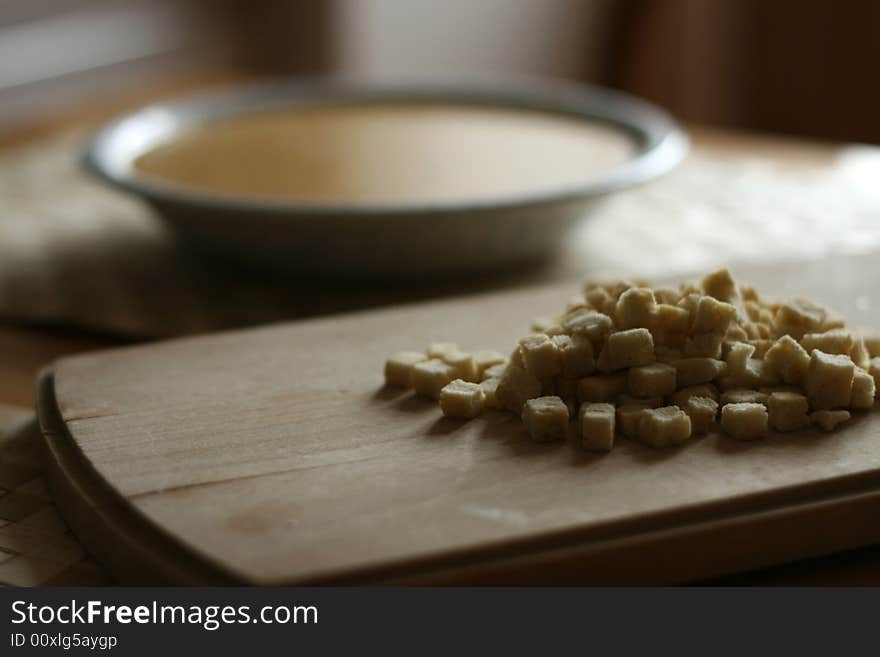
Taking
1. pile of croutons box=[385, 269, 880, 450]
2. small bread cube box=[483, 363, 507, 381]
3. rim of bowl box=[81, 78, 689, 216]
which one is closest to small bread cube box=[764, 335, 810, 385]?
pile of croutons box=[385, 269, 880, 450]

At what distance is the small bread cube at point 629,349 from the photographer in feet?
3.28

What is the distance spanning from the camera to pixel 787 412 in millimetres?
973

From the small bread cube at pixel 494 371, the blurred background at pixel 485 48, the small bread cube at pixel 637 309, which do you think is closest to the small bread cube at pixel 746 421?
the small bread cube at pixel 637 309

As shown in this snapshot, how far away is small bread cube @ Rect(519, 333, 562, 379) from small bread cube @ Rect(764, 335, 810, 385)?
0.59ft

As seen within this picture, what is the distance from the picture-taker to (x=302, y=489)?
0.89 metres

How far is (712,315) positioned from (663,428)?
13 cm

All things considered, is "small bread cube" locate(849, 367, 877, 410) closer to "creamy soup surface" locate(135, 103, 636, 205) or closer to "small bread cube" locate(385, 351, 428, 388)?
"small bread cube" locate(385, 351, 428, 388)

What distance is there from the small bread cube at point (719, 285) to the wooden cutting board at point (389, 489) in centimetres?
17

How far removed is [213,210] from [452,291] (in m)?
0.31

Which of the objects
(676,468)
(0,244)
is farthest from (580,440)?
(0,244)

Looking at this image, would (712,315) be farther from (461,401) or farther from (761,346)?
(461,401)

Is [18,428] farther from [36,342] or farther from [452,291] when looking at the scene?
[452,291]

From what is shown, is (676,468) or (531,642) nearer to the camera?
(531,642)

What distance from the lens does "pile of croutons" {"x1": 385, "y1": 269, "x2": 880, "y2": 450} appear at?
3.17ft
